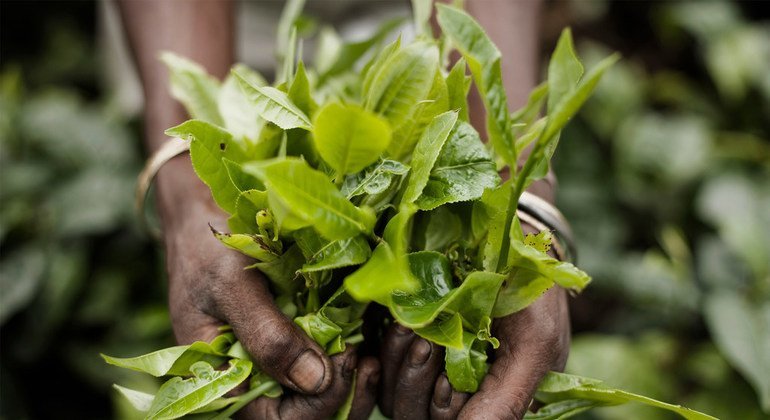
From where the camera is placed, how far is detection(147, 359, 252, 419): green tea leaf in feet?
1.44

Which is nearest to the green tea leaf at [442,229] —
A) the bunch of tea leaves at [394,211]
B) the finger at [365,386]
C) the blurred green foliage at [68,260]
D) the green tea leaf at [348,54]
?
the bunch of tea leaves at [394,211]

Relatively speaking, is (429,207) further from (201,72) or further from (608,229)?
(608,229)

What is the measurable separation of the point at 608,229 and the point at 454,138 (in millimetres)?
853

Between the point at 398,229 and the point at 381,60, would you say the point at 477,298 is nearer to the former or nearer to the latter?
the point at 398,229

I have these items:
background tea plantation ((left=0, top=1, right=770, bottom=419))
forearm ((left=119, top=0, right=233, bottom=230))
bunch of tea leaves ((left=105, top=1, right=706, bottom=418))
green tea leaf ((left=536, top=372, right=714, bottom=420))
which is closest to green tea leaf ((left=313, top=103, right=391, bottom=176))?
bunch of tea leaves ((left=105, top=1, right=706, bottom=418))

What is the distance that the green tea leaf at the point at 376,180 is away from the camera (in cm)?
43

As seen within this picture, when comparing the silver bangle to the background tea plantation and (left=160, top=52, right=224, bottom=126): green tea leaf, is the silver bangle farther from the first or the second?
the background tea plantation

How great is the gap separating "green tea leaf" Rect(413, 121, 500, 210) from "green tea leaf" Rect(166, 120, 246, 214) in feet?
0.44

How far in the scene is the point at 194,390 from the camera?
17.7 inches

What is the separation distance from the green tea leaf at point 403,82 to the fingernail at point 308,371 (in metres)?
0.18

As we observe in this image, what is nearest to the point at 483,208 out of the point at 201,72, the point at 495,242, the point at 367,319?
the point at 495,242

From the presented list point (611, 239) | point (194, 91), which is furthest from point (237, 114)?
point (611, 239)

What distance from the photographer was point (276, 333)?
47 cm

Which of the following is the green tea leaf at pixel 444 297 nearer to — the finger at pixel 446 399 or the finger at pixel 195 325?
the finger at pixel 446 399
